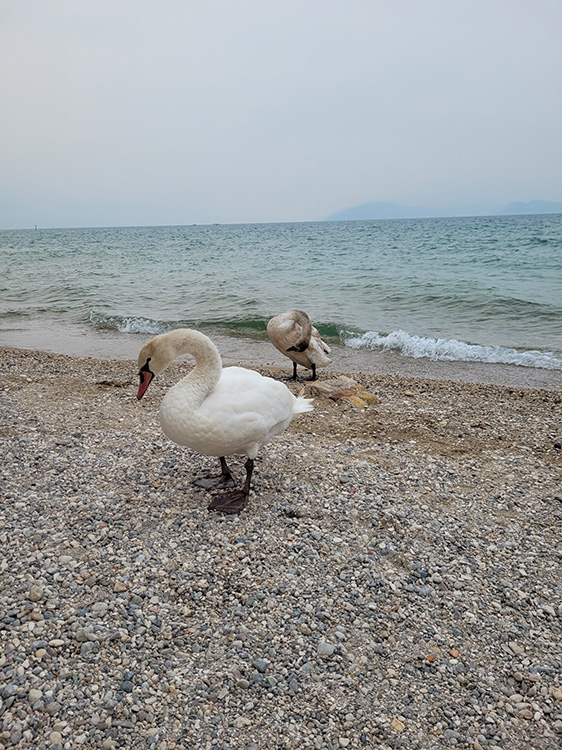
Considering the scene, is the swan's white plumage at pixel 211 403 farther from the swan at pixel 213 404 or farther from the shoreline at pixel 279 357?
the shoreline at pixel 279 357

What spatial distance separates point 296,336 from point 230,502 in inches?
198

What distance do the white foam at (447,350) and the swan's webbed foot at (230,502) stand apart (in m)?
8.36

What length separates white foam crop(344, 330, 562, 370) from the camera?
10.9 meters

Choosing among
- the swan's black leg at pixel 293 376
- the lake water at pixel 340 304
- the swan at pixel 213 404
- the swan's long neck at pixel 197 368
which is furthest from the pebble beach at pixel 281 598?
the lake water at pixel 340 304

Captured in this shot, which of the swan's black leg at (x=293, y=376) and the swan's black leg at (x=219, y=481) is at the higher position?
the swan's black leg at (x=219, y=481)

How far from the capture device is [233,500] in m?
4.23

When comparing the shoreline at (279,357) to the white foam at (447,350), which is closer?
the shoreline at (279,357)

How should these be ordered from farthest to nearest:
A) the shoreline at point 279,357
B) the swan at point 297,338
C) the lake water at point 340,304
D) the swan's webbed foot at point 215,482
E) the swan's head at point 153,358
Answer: the lake water at point 340,304, the shoreline at point 279,357, the swan at point 297,338, the swan's webbed foot at point 215,482, the swan's head at point 153,358

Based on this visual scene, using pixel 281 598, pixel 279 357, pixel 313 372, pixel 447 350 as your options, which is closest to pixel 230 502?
pixel 281 598

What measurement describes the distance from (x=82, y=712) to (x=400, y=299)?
662 inches

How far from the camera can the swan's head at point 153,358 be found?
405cm

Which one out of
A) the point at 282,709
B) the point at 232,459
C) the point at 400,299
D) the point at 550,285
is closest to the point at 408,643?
the point at 282,709

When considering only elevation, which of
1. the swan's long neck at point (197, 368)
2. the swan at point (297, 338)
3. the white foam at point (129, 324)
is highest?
the swan's long neck at point (197, 368)

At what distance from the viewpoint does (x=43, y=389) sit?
7617mm
